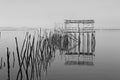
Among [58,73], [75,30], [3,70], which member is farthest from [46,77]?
[75,30]

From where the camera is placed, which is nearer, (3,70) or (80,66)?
(3,70)

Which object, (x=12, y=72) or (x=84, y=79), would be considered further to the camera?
(x=12, y=72)

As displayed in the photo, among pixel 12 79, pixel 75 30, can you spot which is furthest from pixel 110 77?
pixel 75 30

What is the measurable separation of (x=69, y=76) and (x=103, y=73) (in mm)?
1863

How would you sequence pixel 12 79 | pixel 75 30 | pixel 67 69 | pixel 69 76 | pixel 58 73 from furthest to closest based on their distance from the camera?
pixel 75 30 → pixel 67 69 → pixel 58 73 → pixel 69 76 → pixel 12 79

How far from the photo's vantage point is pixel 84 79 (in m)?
9.13

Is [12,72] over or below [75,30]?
below

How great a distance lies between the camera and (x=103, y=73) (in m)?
10.0

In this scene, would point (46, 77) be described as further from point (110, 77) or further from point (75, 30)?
point (75, 30)

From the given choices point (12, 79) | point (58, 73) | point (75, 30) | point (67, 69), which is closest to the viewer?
point (12, 79)

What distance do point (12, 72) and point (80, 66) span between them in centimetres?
399

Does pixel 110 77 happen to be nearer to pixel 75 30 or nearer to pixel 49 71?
pixel 49 71

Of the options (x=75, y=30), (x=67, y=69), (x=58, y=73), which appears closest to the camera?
(x=58, y=73)

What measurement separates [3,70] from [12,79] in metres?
1.46
